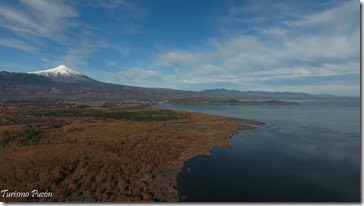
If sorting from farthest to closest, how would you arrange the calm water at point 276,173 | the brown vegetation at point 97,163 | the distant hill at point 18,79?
1. the distant hill at point 18,79
2. the calm water at point 276,173
3. the brown vegetation at point 97,163

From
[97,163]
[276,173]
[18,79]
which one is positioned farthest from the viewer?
[18,79]

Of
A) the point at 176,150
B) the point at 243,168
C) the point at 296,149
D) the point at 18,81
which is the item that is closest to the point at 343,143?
the point at 296,149

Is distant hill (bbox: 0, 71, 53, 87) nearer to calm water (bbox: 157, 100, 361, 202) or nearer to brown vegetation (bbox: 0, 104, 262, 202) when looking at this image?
brown vegetation (bbox: 0, 104, 262, 202)

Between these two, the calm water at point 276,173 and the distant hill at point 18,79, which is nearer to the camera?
the calm water at point 276,173

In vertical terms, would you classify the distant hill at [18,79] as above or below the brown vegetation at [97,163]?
above

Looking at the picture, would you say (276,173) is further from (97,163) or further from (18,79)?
(18,79)

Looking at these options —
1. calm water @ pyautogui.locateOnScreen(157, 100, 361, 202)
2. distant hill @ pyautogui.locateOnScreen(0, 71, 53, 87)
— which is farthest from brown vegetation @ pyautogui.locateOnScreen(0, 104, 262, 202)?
A: distant hill @ pyautogui.locateOnScreen(0, 71, 53, 87)

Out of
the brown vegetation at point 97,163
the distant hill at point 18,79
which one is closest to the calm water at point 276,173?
the brown vegetation at point 97,163

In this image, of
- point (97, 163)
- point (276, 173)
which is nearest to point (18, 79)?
point (97, 163)

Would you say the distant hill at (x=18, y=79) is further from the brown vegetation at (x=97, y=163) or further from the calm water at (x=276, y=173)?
the calm water at (x=276, y=173)

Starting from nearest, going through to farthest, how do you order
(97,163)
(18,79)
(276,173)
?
(276,173), (97,163), (18,79)

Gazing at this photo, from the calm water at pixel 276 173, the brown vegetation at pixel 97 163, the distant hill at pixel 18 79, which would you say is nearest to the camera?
the brown vegetation at pixel 97 163
